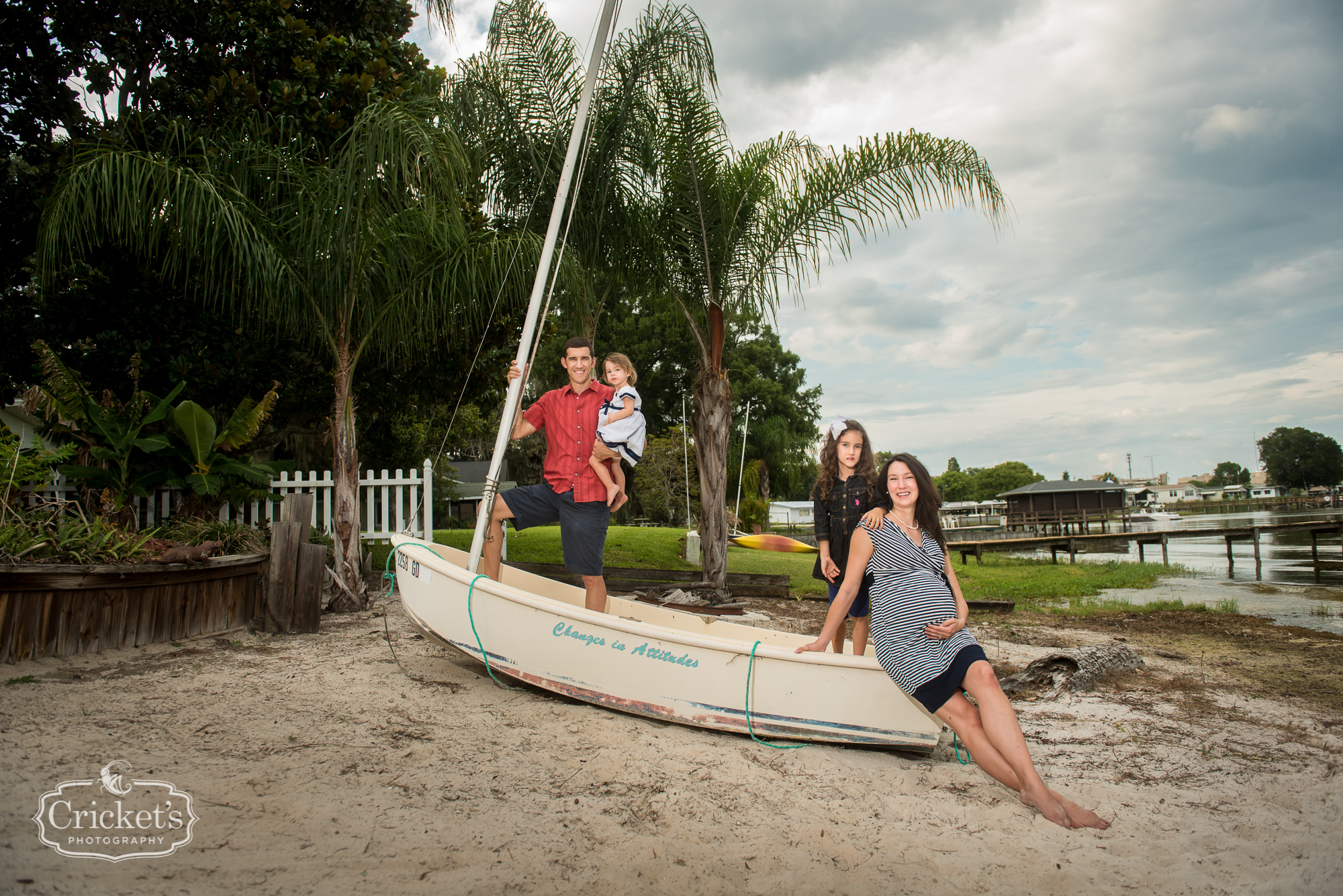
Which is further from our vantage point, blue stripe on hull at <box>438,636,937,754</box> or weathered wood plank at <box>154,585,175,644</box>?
weathered wood plank at <box>154,585,175,644</box>

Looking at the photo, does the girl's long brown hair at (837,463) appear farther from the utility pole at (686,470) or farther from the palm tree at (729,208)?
the utility pole at (686,470)

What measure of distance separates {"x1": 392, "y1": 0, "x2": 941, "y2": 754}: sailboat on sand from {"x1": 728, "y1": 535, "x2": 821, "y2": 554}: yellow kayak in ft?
53.1

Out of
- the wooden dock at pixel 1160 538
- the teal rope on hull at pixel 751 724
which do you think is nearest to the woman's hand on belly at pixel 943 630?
the teal rope on hull at pixel 751 724

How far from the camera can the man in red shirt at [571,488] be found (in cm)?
461

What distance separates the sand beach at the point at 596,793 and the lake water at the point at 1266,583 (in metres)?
8.29

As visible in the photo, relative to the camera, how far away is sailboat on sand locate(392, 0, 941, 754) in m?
3.63

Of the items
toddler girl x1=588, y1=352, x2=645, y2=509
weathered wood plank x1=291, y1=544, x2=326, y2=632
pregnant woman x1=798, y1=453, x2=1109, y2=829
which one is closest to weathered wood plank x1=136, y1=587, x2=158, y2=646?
weathered wood plank x1=291, y1=544, x2=326, y2=632

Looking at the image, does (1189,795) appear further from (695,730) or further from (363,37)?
(363,37)

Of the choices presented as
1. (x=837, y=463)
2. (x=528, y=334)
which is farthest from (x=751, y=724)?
(x=528, y=334)

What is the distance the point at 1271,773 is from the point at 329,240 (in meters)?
7.99

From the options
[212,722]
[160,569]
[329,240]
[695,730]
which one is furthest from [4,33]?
[695,730]

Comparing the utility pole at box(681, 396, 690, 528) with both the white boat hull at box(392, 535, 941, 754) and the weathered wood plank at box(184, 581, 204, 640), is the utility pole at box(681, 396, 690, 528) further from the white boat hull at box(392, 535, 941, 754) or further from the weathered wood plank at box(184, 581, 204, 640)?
the white boat hull at box(392, 535, 941, 754)

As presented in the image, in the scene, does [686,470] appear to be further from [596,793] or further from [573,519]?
[596,793]

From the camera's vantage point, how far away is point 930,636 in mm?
3252
